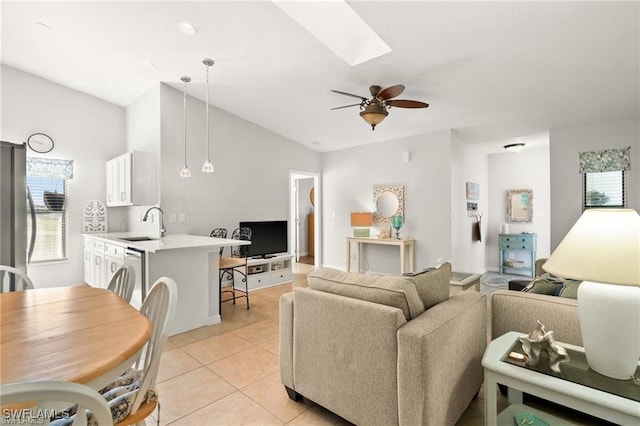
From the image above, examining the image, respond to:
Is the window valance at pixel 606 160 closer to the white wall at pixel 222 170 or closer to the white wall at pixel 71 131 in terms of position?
the white wall at pixel 222 170

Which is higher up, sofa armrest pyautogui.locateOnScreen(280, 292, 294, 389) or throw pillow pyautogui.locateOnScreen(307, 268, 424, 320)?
throw pillow pyautogui.locateOnScreen(307, 268, 424, 320)

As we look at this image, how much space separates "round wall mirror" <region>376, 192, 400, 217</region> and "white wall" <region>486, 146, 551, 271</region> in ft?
7.51

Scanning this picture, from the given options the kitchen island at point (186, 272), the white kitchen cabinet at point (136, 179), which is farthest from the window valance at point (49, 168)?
the kitchen island at point (186, 272)

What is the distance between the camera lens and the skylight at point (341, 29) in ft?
9.50

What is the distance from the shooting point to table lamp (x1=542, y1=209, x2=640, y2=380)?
116 centimetres

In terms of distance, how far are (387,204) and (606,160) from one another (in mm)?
3063

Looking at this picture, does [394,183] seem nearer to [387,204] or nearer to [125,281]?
[387,204]

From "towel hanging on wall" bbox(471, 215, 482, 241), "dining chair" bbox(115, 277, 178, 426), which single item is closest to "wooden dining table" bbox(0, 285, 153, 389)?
"dining chair" bbox(115, 277, 178, 426)

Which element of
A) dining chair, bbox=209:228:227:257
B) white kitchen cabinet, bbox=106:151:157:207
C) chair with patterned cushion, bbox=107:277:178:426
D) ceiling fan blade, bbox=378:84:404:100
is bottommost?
chair with patterned cushion, bbox=107:277:178:426

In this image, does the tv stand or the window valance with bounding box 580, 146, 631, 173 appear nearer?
the window valance with bounding box 580, 146, 631, 173

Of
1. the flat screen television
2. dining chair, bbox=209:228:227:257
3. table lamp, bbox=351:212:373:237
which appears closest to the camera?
dining chair, bbox=209:228:227:257

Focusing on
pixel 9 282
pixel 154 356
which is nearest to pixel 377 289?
pixel 154 356

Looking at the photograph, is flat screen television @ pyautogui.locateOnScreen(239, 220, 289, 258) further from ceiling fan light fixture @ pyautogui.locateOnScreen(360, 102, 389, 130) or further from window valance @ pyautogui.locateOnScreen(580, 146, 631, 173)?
window valance @ pyautogui.locateOnScreen(580, 146, 631, 173)

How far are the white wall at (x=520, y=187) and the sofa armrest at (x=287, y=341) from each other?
568 centimetres
